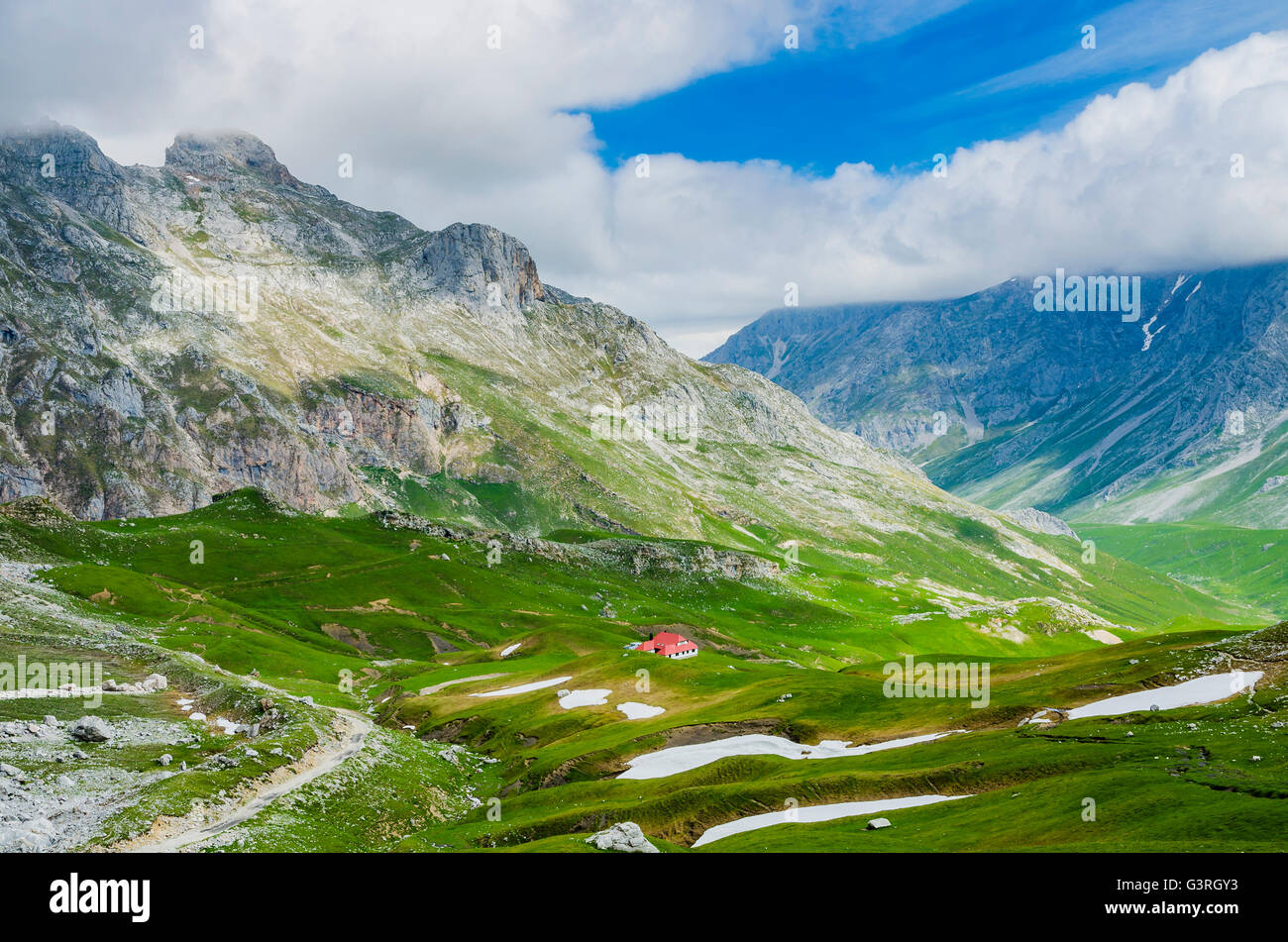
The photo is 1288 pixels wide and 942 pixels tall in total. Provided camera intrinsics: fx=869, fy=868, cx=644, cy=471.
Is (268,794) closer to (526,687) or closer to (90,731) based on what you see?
(90,731)

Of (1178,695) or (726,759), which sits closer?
(1178,695)

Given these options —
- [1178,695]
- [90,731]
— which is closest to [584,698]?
[90,731]

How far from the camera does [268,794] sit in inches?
2286

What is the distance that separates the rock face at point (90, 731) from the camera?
62969mm

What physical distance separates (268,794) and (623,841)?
29.0m

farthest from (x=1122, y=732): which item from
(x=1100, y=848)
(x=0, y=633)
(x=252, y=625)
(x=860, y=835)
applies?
(x=252, y=625)

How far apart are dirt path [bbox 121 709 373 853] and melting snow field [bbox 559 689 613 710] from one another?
2602cm

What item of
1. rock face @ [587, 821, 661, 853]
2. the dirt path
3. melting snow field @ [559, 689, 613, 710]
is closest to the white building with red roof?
melting snow field @ [559, 689, 613, 710]

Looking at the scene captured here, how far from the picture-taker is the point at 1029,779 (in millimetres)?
50500

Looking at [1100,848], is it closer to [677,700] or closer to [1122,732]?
[1122,732]

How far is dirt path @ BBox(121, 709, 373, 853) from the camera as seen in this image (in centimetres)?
4550

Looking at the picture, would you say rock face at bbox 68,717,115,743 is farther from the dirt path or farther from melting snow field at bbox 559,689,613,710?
melting snow field at bbox 559,689,613,710
